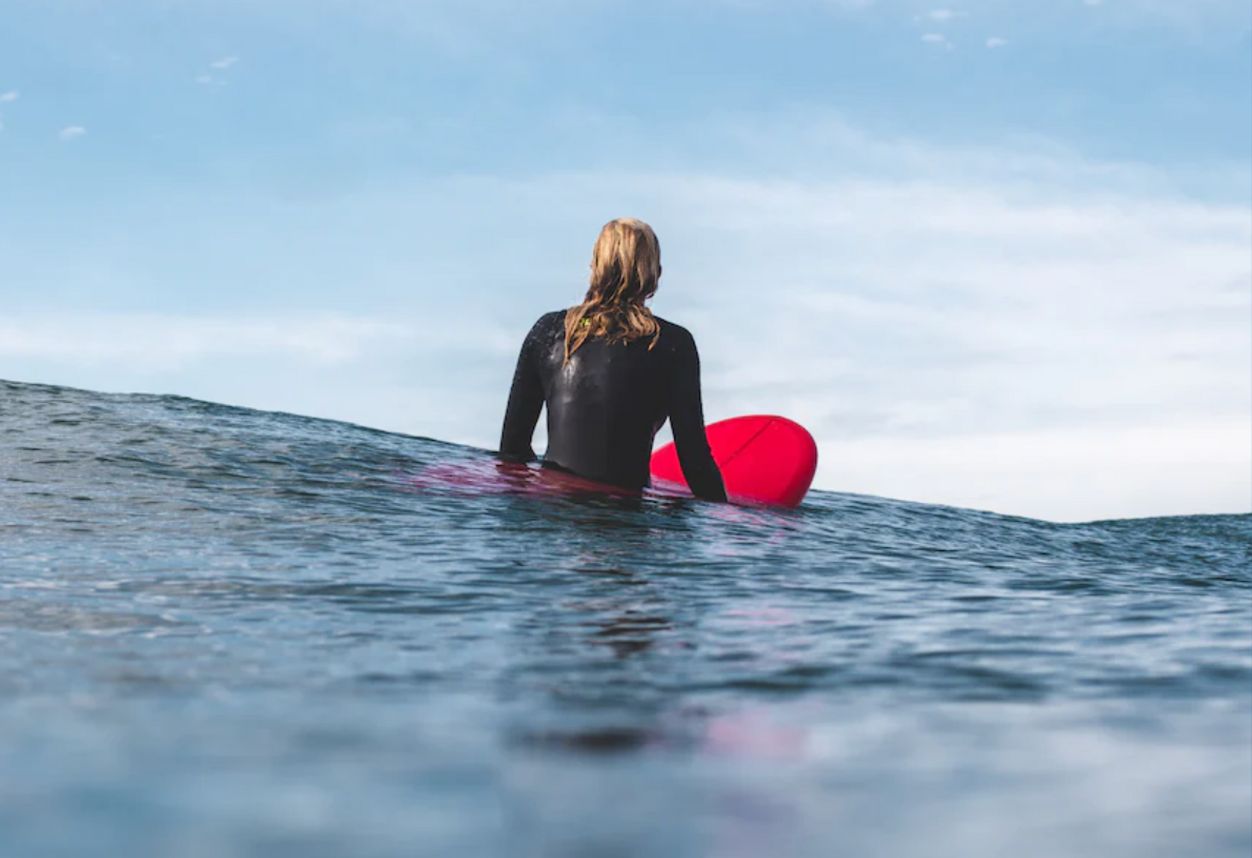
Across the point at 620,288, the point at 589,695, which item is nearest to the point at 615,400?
the point at 620,288

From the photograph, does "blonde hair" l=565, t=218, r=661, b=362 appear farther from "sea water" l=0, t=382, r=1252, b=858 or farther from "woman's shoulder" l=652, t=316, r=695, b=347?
"sea water" l=0, t=382, r=1252, b=858

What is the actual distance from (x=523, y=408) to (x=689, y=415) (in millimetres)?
964

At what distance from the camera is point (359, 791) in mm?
1764

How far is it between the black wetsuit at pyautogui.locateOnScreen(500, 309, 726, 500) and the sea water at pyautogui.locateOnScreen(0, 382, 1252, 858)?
3.69 ft

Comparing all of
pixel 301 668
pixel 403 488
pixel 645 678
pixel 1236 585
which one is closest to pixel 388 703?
pixel 301 668

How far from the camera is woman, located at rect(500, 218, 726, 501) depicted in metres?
6.29

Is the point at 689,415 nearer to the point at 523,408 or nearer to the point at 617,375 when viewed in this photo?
the point at 617,375

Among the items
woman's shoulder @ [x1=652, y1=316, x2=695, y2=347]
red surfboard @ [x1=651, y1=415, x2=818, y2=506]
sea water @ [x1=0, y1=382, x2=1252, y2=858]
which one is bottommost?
sea water @ [x1=0, y1=382, x2=1252, y2=858]

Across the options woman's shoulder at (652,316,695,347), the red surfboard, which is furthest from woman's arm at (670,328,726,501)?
the red surfboard

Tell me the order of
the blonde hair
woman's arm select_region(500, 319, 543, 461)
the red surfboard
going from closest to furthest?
the blonde hair → woman's arm select_region(500, 319, 543, 461) → the red surfboard

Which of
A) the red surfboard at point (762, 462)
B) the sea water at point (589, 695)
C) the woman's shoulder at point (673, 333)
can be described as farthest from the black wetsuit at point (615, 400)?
the sea water at point (589, 695)

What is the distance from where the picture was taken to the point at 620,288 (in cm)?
630

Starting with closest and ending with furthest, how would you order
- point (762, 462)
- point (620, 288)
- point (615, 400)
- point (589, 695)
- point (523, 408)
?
point (589, 695) < point (620, 288) < point (615, 400) < point (523, 408) < point (762, 462)

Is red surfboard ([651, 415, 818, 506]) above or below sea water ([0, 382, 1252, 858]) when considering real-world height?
above
